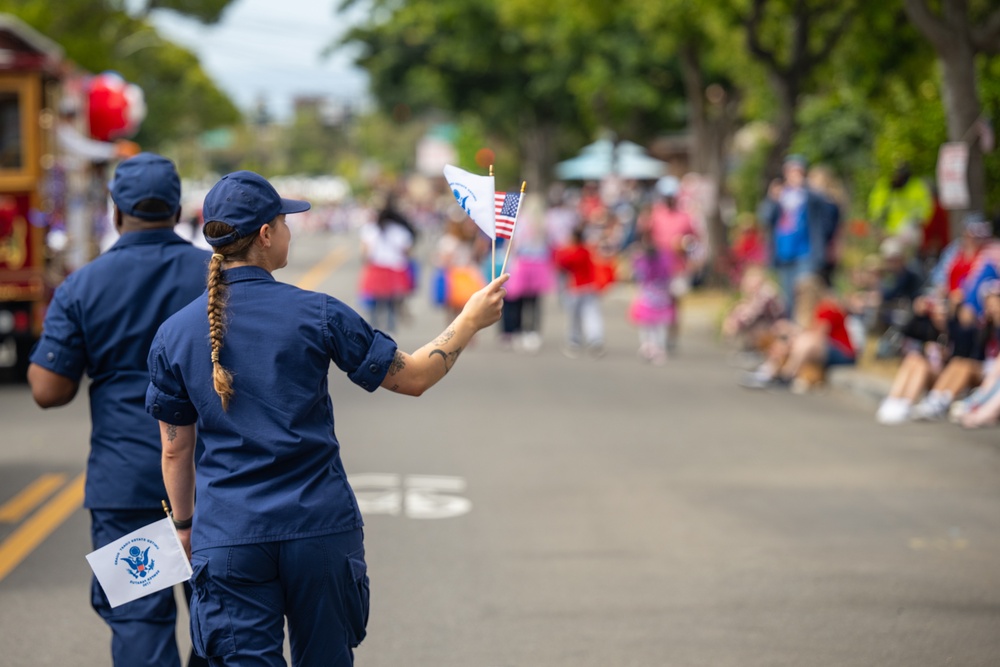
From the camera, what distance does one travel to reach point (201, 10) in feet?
161

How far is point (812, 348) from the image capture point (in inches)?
569

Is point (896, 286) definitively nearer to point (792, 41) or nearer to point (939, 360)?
point (939, 360)

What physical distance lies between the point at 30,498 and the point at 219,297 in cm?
575

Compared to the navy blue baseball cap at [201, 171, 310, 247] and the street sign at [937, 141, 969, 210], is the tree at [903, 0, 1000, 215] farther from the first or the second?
the navy blue baseball cap at [201, 171, 310, 247]

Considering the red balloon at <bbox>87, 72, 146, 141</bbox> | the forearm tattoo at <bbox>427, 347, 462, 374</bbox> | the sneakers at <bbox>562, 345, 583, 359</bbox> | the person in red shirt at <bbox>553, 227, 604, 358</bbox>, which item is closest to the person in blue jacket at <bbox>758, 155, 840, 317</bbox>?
the person in red shirt at <bbox>553, 227, 604, 358</bbox>

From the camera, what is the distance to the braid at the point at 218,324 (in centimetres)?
364

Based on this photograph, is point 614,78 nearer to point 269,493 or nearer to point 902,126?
point 902,126

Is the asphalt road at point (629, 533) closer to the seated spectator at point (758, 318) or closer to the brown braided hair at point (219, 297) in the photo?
the brown braided hair at point (219, 297)

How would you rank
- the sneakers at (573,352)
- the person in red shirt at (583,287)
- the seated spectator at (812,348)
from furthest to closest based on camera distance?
the sneakers at (573,352) < the person in red shirt at (583,287) < the seated spectator at (812,348)

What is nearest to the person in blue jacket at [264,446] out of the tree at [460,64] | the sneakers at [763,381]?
the sneakers at [763,381]

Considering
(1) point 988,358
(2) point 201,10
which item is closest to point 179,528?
(1) point 988,358

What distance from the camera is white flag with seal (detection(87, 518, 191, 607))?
418 cm

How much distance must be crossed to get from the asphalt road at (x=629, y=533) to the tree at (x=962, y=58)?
110 inches

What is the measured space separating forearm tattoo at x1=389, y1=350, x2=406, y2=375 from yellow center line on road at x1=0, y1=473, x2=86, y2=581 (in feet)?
12.9
